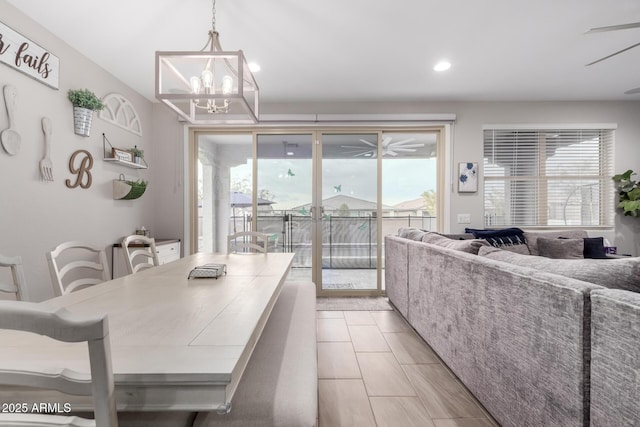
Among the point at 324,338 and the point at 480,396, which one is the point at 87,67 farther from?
the point at 480,396

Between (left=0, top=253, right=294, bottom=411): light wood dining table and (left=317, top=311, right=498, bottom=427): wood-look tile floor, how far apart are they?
2.73 ft

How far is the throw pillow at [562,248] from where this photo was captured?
296cm

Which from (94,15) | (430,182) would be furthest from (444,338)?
(430,182)

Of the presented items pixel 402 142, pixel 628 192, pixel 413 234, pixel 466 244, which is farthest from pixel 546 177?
pixel 466 244

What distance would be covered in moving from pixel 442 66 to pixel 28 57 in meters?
3.40

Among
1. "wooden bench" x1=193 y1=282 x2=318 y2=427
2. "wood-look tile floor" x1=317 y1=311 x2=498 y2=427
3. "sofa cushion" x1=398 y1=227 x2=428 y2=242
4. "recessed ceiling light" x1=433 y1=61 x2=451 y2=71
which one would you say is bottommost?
"wood-look tile floor" x1=317 y1=311 x2=498 y2=427

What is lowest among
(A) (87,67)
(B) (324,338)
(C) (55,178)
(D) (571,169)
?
(B) (324,338)

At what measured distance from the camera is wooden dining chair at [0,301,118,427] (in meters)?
0.44

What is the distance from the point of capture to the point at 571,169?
3732 mm

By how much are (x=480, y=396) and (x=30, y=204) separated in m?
3.19

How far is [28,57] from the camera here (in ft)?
6.89

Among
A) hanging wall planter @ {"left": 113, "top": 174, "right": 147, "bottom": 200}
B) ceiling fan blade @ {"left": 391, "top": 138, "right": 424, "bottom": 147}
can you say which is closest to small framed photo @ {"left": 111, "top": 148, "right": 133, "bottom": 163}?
hanging wall planter @ {"left": 113, "top": 174, "right": 147, "bottom": 200}

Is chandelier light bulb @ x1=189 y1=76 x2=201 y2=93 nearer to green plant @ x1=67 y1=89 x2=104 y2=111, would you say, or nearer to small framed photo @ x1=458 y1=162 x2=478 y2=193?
green plant @ x1=67 y1=89 x2=104 y2=111

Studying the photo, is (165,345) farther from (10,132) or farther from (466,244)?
(10,132)
